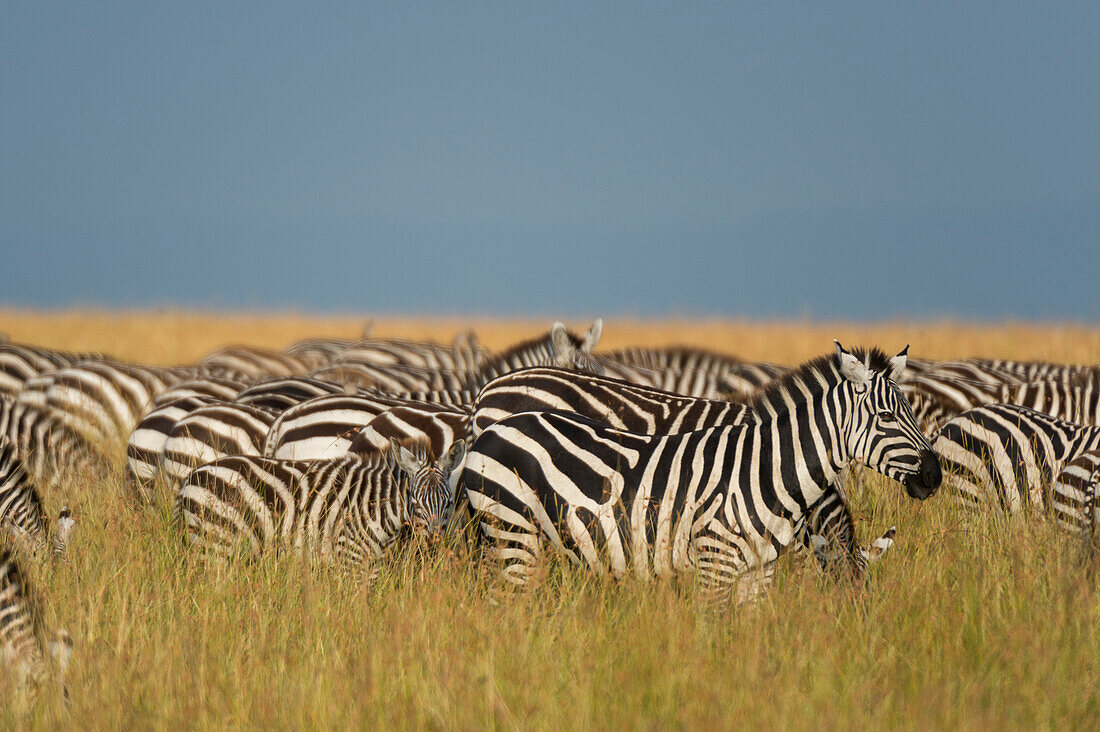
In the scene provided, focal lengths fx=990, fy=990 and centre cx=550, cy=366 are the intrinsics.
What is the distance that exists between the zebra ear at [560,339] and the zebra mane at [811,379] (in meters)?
4.09

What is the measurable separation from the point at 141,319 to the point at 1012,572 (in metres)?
30.1

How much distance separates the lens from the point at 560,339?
9.54 metres

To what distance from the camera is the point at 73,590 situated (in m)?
5.64

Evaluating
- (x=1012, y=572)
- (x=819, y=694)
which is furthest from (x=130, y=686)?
(x=1012, y=572)

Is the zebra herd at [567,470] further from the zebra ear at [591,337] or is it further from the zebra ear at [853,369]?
the zebra ear at [591,337]

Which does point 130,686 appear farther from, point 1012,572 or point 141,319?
point 141,319

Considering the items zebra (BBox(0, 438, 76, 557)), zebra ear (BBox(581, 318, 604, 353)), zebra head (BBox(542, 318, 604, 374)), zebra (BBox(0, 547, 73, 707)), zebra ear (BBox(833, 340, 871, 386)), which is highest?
zebra ear (BBox(581, 318, 604, 353))

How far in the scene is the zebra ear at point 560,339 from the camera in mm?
9477

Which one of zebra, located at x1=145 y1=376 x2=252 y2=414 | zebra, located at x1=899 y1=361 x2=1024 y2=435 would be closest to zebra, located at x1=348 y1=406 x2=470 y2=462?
zebra, located at x1=145 y1=376 x2=252 y2=414

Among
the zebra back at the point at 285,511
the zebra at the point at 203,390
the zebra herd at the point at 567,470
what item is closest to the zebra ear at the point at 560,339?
the zebra herd at the point at 567,470

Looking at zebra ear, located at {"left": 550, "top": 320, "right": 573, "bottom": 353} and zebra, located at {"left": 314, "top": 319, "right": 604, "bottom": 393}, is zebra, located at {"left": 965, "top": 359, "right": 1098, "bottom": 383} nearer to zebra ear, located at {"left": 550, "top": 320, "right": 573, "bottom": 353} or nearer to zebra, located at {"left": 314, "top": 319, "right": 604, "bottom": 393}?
zebra, located at {"left": 314, "top": 319, "right": 604, "bottom": 393}

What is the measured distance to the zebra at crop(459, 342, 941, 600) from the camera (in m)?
4.97

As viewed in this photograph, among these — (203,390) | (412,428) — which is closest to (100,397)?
(203,390)

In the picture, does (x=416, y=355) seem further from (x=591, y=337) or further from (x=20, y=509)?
(x=20, y=509)
